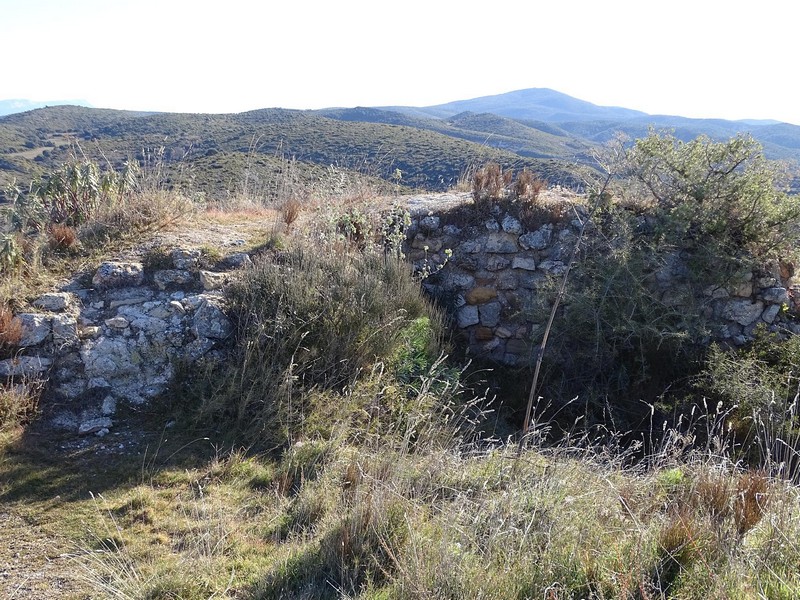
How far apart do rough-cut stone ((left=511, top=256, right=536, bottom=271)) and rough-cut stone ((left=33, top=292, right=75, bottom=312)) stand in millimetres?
4239

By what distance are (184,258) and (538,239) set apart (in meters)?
3.63

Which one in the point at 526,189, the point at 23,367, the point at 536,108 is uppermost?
the point at 536,108

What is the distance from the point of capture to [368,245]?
5289 millimetres

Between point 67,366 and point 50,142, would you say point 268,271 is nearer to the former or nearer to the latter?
point 67,366

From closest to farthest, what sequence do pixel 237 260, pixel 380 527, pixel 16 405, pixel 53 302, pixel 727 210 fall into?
pixel 380 527, pixel 16 405, pixel 53 302, pixel 237 260, pixel 727 210

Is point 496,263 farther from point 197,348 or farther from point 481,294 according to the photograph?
point 197,348

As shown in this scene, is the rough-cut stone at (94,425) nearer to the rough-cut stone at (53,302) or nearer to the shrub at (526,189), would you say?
the rough-cut stone at (53,302)

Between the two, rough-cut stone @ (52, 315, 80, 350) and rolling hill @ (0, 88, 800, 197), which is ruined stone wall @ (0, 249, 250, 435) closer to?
rough-cut stone @ (52, 315, 80, 350)

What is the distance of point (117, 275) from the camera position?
450 cm

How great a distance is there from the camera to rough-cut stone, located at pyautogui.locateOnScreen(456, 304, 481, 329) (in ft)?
19.0

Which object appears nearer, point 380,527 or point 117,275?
point 380,527

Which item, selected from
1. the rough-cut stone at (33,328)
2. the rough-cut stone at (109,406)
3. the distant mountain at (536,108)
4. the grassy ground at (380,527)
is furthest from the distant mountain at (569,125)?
the rough-cut stone at (33,328)

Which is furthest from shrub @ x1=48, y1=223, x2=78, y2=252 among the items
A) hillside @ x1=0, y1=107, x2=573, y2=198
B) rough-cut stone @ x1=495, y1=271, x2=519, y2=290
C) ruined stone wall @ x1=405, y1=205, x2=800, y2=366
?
hillside @ x1=0, y1=107, x2=573, y2=198

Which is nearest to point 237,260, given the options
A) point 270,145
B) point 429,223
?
point 429,223
